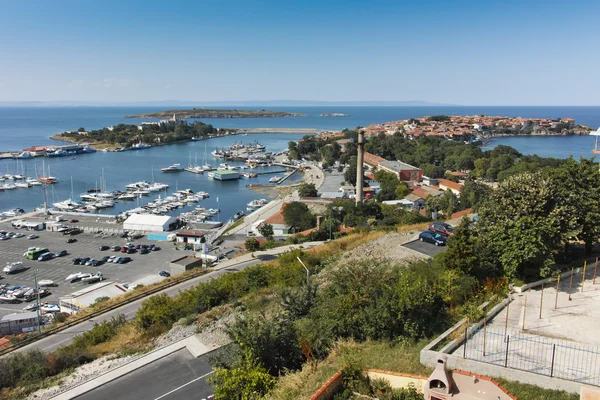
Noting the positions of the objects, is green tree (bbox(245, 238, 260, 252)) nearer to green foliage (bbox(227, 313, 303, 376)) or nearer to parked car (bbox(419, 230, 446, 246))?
parked car (bbox(419, 230, 446, 246))

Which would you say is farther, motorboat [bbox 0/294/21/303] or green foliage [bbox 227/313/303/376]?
motorboat [bbox 0/294/21/303]

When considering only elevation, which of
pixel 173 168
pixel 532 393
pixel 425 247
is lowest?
pixel 173 168

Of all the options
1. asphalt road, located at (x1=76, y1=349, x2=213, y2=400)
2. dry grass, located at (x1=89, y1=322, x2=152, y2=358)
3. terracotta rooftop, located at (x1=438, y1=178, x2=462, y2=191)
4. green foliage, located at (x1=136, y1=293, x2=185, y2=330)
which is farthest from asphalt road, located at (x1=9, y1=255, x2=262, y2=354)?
terracotta rooftop, located at (x1=438, y1=178, x2=462, y2=191)

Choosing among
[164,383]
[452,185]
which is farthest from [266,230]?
[164,383]

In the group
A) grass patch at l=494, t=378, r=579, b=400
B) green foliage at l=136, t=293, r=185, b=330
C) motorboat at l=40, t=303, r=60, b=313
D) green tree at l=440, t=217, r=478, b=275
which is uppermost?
green tree at l=440, t=217, r=478, b=275

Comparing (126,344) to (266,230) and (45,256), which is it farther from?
(45,256)

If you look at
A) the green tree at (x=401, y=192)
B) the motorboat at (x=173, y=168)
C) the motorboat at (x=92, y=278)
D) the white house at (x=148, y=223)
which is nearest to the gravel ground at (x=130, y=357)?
the motorboat at (x=92, y=278)
